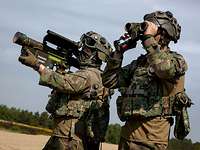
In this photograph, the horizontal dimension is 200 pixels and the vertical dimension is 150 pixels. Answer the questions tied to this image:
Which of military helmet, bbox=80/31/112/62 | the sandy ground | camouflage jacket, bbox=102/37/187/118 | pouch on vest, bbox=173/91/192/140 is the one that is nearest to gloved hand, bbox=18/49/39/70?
military helmet, bbox=80/31/112/62

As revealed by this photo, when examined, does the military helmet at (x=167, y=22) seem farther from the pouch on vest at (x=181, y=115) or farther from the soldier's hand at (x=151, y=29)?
the pouch on vest at (x=181, y=115)

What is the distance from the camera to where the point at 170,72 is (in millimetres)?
6008

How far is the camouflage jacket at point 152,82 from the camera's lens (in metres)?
6.07

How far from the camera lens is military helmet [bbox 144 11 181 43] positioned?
651 cm

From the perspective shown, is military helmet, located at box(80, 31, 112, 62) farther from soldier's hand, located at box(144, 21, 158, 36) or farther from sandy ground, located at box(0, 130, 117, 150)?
sandy ground, located at box(0, 130, 117, 150)

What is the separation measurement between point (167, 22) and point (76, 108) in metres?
2.62

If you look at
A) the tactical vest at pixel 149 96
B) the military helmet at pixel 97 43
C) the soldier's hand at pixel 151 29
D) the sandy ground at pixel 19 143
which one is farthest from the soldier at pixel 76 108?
the sandy ground at pixel 19 143

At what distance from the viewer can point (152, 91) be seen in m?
6.36

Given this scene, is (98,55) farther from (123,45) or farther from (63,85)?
(123,45)

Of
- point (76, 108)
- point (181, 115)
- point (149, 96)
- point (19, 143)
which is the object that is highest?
point (19, 143)

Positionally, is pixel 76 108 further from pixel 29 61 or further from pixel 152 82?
pixel 152 82

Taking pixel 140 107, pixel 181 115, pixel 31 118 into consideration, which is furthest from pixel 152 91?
pixel 31 118

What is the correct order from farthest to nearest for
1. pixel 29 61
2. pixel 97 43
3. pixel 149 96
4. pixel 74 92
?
pixel 97 43
pixel 74 92
pixel 29 61
pixel 149 96

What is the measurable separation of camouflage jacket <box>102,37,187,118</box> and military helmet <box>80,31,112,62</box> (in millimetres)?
2667
